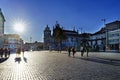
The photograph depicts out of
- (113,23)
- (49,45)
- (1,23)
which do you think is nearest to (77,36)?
(49,45)

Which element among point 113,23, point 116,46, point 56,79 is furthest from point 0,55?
point 113,23

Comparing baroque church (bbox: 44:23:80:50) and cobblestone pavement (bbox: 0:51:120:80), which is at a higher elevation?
baroque church (bbox: 44:23:80:50)

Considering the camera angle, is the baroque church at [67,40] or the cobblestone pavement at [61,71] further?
the baroque church at [67,40]

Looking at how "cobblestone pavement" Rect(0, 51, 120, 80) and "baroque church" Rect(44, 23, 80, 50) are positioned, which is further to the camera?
"baroque church" Rect(44, 23, 80, 50)

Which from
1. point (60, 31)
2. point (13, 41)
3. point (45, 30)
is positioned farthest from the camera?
point (45, 30)

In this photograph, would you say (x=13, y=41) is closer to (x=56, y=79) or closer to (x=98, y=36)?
(x=98, y=36)

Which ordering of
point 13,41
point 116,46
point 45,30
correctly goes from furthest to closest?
point 45,30 → point 13,41 → point 116,46

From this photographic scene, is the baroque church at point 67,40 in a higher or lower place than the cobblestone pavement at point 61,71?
higher

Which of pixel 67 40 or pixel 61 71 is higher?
pixel 67 40

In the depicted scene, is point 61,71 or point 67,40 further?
point 67,40

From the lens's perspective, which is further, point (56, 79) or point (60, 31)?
point (60, 31)

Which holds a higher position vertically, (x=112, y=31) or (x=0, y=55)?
(x=112, y=31)

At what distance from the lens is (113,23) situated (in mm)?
104188

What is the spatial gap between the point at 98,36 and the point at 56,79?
4310 inches
